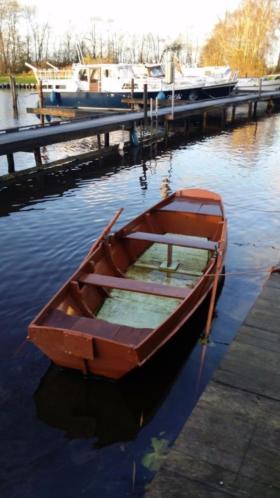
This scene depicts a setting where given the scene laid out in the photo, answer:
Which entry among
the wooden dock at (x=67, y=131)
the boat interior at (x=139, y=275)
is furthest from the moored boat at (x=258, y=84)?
the boat interior at (x=139, y=275)

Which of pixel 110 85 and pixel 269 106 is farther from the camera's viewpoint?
pixel 269 106

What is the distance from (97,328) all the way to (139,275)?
3.28m

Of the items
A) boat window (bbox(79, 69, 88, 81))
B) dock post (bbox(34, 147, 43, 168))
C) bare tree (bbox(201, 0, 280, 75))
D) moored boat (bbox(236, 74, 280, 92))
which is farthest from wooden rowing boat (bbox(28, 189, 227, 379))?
bare tree (bbox(201, 0, 280, 75))

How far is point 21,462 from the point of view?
5.58 meters

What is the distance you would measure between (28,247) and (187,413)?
7174 millimetres

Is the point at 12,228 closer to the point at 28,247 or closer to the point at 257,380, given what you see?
the point at 28,247

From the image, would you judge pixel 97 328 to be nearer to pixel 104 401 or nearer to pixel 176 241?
pixel 104 401

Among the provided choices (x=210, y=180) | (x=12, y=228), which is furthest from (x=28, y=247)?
(x=210, y=180)

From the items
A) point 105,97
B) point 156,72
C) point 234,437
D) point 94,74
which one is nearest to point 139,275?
point 234,437

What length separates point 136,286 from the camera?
7.63m

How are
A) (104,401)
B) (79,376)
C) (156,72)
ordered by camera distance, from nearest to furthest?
(104,401) → (79,376) → (156,72)

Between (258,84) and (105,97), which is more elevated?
(258,84)

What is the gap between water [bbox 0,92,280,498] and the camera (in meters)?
5.53

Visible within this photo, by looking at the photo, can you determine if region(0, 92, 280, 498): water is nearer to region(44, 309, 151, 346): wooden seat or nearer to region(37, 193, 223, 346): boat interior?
region(37, 193, 223, 346): boat interior
